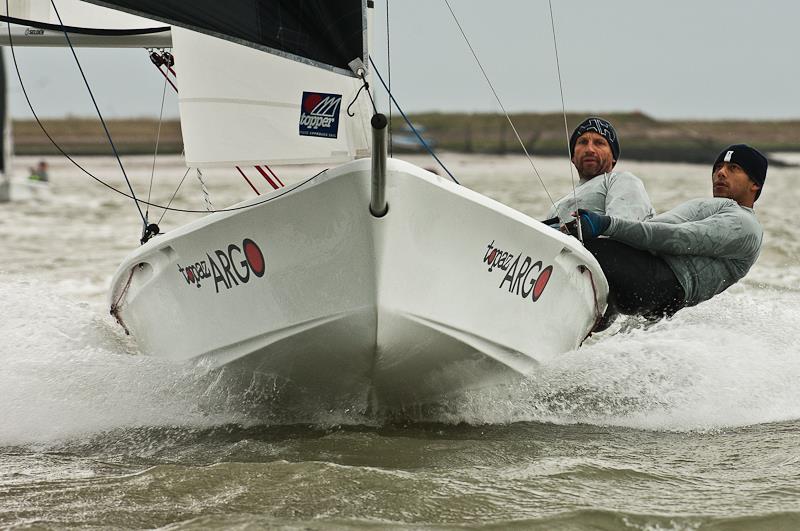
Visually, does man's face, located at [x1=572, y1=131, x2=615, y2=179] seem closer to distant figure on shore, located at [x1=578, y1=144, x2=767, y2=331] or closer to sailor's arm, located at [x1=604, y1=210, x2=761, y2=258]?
distant figure on shore, located at [x1=578, y1=144, x2=767, y2=331]

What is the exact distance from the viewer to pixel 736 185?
6242 mm

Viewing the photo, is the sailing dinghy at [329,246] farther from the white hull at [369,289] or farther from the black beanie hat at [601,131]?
the black beanie hat at [601,131]

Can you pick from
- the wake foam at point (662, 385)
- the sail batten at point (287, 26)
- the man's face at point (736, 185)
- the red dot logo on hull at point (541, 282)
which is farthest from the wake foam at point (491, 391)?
the sail batten at point (287, 26)

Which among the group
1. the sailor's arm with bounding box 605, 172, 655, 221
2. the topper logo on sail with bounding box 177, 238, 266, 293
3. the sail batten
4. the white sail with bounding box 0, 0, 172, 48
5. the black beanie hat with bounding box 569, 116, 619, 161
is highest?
the white sail with bounding box 0, 0, 172, 48

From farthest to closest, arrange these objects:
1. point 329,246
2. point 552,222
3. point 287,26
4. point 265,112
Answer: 1. point 552,222
2. point 265,112
3. point 329,246
4. point 287,26

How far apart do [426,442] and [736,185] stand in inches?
99.8

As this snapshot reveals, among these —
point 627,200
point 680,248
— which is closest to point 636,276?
point 680,248

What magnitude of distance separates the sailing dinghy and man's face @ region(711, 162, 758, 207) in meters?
1.38

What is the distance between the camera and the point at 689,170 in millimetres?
57219

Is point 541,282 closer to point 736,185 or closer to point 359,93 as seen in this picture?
point 359,93

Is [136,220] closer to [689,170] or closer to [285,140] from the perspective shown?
[285,140]

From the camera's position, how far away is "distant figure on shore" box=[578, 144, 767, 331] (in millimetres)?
5828

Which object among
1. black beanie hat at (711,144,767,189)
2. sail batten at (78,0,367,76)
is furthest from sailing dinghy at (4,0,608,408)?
black beanie hat at (711,144,767,189)

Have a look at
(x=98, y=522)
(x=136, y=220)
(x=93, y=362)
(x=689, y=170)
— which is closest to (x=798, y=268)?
(x=93, y=362)
